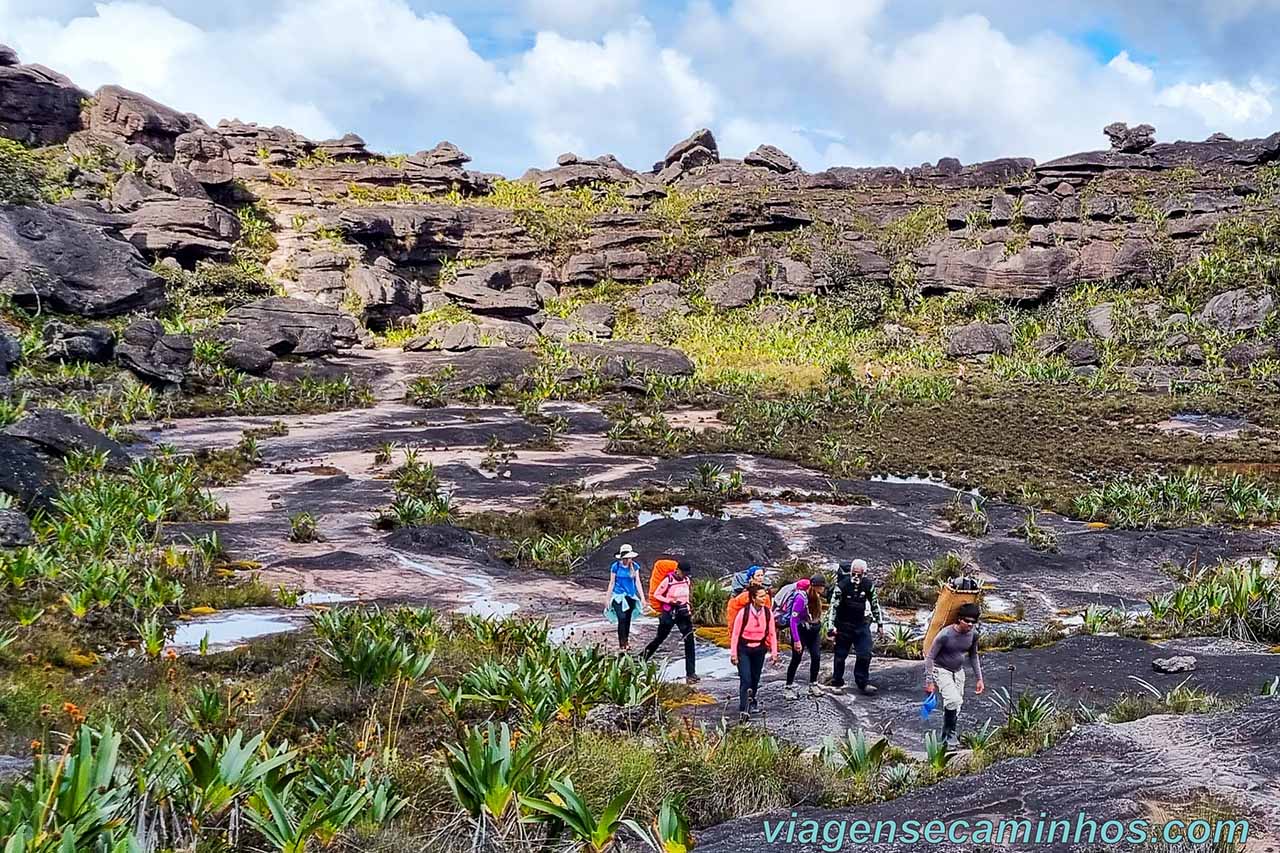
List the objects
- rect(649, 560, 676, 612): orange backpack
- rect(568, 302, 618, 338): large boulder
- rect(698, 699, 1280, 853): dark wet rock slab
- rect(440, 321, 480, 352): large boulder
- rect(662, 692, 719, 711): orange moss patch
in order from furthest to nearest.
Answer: rect(568, 302, 618, 338): large boulder → rect(440, 321, 480, 352): large boulder → rect(649, 560, 676, 612): orange backpack → rect(662, 692, 719, 711): orange moss patch → rect(698, 699, 1280, 853): dark wet rock slab

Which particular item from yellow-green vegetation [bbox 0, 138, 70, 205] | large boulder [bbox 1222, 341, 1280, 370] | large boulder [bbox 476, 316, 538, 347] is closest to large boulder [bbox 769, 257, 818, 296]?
large boulder [bbox 476, 316, 538, 347]

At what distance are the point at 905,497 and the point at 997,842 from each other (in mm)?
17399

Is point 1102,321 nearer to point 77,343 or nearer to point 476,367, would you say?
point 476,367

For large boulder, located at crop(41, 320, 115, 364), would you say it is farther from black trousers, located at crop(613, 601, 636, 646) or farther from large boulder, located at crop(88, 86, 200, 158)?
black trousers, located at crop(613, 601, 636, 646)

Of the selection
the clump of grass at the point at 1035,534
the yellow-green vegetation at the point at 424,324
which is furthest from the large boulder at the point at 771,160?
the clump of grass at the point at 1035,534

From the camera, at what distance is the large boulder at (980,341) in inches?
1834

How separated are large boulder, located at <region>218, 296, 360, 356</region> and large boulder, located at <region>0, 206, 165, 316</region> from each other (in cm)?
373

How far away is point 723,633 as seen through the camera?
11.8 metres

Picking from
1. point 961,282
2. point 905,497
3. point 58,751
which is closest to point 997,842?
point 58,751

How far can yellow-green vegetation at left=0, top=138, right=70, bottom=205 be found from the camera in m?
39.0

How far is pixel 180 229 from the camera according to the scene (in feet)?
149

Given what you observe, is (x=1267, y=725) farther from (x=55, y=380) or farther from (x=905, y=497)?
(x=55, y=380)

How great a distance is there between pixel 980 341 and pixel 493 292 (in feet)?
84.6

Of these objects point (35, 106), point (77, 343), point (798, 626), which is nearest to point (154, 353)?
point (77, 343)
